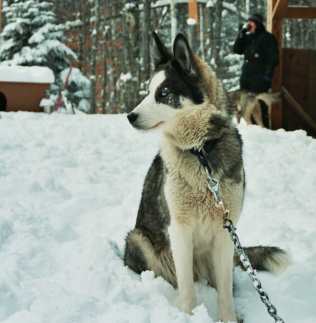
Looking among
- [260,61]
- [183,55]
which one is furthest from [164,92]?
[260,61]

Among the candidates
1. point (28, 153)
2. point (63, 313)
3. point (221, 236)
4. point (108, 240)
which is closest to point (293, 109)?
point (28, 153)

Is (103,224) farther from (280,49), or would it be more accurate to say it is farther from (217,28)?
(217,28)

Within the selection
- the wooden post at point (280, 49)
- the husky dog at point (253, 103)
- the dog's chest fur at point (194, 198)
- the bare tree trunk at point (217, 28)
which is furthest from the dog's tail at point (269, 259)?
the bare tree trunk at point (217, 28)

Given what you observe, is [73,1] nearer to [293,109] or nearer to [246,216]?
[293,109]

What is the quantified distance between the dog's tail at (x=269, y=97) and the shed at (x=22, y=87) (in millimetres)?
4973

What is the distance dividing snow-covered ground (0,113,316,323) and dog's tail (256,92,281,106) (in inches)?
35.3

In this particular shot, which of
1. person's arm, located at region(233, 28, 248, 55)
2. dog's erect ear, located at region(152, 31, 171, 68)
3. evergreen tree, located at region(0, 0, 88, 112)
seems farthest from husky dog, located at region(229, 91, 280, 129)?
evergreen tree, located at region(0, 0, 88, 112)

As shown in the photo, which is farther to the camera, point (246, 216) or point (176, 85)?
point (246, 216)

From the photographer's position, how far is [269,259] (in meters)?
3.33

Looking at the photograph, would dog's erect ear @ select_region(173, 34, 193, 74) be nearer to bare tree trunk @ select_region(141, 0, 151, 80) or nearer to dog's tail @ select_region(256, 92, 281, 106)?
dog's tail @ select_region(256, 92, 281, 106)

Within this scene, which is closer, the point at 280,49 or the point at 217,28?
the point at 280,49

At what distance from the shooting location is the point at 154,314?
8.23ft

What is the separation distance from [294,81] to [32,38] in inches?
454

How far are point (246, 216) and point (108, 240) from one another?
1565mm
